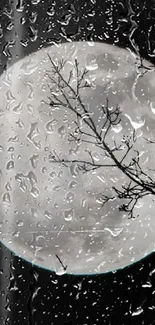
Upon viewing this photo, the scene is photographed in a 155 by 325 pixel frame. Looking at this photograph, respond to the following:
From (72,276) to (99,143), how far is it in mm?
300

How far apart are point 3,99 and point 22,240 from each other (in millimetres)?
318

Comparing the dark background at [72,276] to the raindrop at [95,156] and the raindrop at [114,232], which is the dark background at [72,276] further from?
the raindrop at [95,156]

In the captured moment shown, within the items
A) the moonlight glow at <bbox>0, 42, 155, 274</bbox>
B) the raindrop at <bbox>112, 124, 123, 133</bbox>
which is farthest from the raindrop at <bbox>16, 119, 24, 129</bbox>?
the raindrop at <bbox>112, 124, 123, 133</bbox>

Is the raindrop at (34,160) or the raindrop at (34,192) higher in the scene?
the raindrop at (34,160)

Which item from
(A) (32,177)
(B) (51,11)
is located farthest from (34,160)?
(B) (51,11)

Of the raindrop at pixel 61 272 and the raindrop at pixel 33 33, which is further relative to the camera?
the raindrop at pixel 33 33

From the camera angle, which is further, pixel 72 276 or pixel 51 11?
pixel 51 11

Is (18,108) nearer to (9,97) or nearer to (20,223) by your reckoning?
(9,97)

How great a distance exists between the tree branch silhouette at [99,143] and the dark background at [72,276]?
0.42ft

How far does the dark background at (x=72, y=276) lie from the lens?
1013mm

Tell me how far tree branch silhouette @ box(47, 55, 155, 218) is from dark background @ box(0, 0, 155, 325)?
0.13 metres

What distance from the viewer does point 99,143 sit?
3.39 ft

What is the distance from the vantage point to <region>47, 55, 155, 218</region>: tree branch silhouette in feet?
3.39

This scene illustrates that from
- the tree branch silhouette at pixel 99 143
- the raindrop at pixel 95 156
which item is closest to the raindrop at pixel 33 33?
the tree branch silhouette at pixel 99 143
